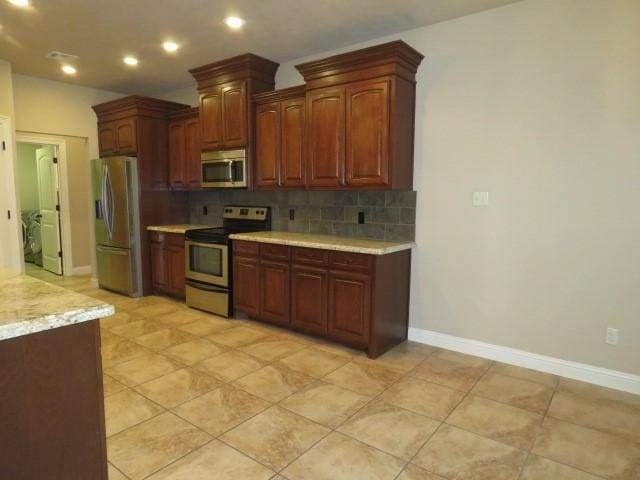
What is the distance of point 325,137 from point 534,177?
1685mm

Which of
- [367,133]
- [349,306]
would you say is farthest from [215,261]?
[367,133]

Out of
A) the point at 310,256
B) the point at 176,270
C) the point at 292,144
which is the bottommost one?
the point at 176,270

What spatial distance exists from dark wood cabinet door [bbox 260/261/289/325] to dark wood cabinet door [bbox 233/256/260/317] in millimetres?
69

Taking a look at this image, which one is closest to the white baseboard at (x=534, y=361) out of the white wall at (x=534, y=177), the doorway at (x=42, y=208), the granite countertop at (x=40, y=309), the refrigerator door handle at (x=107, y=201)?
the white wall at (x=534, y=177)

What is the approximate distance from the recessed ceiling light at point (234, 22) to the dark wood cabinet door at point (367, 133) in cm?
103

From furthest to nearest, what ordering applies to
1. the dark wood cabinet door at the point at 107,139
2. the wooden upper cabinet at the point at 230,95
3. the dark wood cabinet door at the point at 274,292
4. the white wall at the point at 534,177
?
the dark wood cabinet door at the point at 107,139
the wooden upper cabinet at the point at 230,95
the dark wood cabinet door at the point at 274,292
the white wall at the point at 534,177

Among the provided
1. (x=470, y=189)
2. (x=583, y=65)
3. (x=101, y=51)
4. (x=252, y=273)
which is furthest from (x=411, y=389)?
(x=101, y=51)

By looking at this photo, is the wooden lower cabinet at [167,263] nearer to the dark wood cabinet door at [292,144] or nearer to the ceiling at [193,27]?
the dark wood cabinet door at [292,144]

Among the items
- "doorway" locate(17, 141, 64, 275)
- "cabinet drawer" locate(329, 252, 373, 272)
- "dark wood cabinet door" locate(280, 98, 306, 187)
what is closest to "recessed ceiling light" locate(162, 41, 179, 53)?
"dark wood cabinet door" locate(280, 98, 306, 187)

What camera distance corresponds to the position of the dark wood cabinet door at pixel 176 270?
4.76 metres

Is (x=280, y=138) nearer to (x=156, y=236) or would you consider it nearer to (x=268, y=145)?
(x=268, y=145)

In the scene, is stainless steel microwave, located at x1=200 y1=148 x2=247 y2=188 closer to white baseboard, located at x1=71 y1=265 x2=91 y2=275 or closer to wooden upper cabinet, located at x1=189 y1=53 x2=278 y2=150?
wooden upper cabinet, located at x1=189 y1=53 x2=278 y2=150

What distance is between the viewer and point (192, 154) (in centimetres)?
495

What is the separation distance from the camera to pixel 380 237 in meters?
3.72
